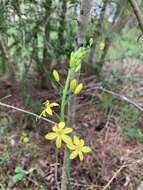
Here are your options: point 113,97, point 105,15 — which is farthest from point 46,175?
point 105,15

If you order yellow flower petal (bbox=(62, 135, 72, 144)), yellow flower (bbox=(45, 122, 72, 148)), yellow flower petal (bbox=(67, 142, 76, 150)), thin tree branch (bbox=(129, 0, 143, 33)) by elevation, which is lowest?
yellow flower petal (bbox=(67, 142, 76, 150))

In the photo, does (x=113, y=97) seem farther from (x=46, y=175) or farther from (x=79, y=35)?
(x=79, y=35)

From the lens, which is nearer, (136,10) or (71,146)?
(71,146)

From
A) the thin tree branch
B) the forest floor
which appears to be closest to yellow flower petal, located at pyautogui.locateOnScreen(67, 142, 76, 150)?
the forest floor

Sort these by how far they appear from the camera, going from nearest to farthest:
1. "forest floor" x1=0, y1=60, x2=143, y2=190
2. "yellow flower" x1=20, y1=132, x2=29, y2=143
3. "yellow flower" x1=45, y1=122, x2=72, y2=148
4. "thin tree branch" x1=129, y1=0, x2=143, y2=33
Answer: "yellow flower" x1=45, y1=122, x2=72, y2=148 < "thin tree branch" x1=129, y1=0, x2=143, y2=33 < "forest floor" x1=0, y1=60, x2=143, y2=190 < "yellow flower" x1=20, y1=132, x2=29, y2=143

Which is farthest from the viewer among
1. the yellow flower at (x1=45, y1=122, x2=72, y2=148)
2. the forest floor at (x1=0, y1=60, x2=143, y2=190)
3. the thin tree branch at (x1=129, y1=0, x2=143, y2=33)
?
the forest floor at (x1=0, y1=60, x2=143, y2=190)

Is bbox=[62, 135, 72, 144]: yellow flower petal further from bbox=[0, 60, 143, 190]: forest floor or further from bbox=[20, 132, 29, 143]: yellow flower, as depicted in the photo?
bbox=[20, 132, 29, 143]: yellow flower

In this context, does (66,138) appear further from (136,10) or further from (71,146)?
(136,10)

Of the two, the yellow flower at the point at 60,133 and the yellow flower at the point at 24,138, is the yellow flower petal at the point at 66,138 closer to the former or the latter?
the yellow flower at the point at 60,133

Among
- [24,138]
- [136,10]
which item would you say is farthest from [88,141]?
[136,10]
